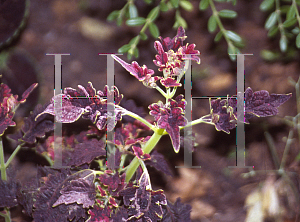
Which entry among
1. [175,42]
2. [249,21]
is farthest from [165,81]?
[249,21]

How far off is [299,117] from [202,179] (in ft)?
1.23

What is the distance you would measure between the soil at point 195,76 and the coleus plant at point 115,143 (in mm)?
122

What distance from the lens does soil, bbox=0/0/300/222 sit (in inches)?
27.8

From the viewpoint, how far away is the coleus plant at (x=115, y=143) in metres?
0.52

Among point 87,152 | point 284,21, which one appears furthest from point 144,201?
→ point 284,21

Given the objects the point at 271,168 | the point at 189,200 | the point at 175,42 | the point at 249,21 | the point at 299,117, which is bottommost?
the point at 189,200

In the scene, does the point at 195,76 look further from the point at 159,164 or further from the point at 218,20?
the point at 159,164

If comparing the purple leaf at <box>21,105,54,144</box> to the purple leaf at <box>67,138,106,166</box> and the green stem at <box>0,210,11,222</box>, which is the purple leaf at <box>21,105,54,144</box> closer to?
the purple leaf at <box>67,138,106,166</box>

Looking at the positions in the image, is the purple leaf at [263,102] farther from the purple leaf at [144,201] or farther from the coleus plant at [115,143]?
the purple leaf at [144,201]

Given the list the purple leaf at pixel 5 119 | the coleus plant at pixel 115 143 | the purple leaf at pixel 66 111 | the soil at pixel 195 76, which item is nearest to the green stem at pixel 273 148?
the soil at pixel 195 76

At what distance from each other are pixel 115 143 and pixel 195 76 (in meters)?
0.33

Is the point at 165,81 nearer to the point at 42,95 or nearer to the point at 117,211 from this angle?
the point at 117,211

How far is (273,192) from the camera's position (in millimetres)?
779

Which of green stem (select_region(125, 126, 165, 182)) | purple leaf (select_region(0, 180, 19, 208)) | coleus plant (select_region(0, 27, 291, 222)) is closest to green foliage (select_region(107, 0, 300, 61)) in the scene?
coleus plant (select_region(0, 27, 291, 222))
